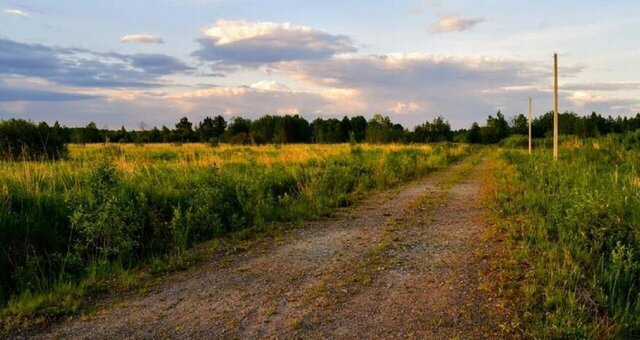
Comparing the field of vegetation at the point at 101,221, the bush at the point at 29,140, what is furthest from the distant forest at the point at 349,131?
the field of vegetation at the point at 101,221

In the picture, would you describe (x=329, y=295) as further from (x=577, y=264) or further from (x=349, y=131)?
(x=349, y=131)

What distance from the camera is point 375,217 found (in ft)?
29.9

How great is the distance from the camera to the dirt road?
4.11 meters

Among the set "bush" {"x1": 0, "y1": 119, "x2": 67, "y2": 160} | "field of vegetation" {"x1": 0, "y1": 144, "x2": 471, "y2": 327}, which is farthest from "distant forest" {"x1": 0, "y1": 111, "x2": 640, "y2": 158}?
"field of vegetation" {"x1": 0, "y1": 144, "x2": 471, "y2": 327}

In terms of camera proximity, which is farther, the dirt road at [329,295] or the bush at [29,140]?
the bush at [29,140]

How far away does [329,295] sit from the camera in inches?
191

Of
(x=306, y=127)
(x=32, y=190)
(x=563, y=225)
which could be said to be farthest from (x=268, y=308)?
(x=306, y=127)

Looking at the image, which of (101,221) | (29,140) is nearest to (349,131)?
(29,140)

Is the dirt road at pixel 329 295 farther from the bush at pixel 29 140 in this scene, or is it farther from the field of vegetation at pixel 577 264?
the bush at pixel 29 140

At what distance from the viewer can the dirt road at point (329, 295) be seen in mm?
4105

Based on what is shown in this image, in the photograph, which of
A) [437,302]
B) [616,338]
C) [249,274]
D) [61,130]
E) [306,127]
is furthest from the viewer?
[306,127]

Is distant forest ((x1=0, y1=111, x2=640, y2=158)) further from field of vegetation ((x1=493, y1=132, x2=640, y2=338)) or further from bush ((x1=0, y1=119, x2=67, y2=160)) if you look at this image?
field of vegetation ((x1=493, y1=132, x2=640, y2=338))

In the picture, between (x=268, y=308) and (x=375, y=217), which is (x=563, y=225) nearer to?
(x=375, y=217)

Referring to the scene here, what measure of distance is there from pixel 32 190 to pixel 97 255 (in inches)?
116
